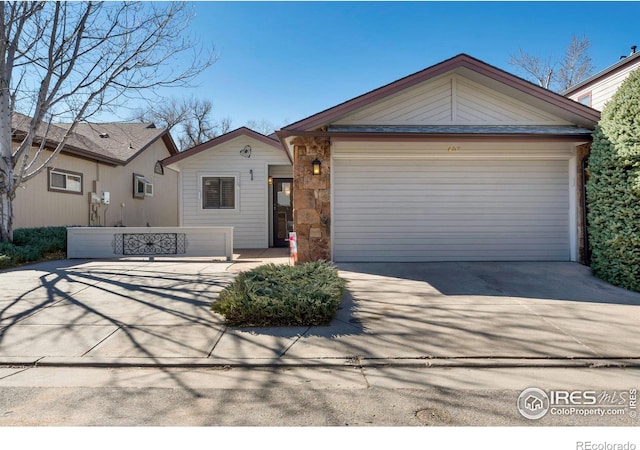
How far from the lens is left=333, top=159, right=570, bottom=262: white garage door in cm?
763

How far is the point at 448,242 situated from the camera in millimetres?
7668

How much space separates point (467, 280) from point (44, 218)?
39.6 feet

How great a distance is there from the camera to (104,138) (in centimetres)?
1542

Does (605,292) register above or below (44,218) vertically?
below

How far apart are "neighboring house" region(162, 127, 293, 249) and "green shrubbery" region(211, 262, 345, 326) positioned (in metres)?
7.48

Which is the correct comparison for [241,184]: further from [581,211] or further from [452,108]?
[581,211]

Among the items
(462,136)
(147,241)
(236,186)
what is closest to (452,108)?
(462,136)

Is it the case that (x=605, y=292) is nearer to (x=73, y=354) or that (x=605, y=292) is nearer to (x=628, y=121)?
(x=628, y=121)

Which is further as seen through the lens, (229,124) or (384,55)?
(229,124)

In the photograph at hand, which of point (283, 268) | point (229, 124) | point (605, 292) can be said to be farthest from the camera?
point (229, 124)

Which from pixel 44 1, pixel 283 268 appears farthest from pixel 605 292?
pixel 44 1

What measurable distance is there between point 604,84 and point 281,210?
1146 cm

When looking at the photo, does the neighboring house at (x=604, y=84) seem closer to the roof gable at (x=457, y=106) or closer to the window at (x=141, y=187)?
the roof gable at (x=457, y=106)

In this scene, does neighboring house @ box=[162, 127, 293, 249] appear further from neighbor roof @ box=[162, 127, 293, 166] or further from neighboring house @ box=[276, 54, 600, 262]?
neighboring house @ box=[276, 54, 600, 262]
